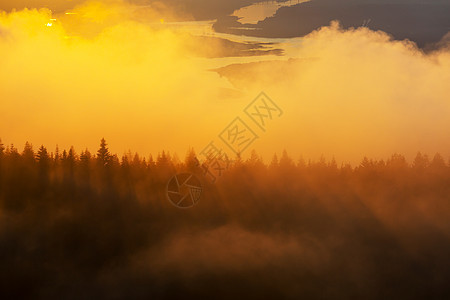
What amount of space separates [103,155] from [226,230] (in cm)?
1946

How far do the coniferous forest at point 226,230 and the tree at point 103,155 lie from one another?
153mm

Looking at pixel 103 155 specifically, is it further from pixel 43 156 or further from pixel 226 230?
pixel 226 230

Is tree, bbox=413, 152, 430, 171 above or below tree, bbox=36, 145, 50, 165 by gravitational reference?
below

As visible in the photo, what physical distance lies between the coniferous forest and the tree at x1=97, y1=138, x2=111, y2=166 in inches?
6.0

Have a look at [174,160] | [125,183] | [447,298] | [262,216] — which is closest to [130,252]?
[125,183]

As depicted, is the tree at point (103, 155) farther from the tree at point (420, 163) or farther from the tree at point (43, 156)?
the tree at point (420, 163)

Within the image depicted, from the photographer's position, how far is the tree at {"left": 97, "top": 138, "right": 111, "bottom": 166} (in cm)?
6096

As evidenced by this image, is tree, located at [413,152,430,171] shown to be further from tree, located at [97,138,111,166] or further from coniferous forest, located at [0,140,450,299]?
tree, located at [97,138,111,166]

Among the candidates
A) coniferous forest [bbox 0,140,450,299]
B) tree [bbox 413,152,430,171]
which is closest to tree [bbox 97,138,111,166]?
coniferous forest [bbox 0,140,450,299]

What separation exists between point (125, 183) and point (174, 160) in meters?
6.84

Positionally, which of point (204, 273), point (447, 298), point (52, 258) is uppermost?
point (52, 258)

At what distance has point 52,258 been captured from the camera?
60469mm

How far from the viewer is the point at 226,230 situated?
7025 cm

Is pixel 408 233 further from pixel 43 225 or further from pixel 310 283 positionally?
pixel 43 225
